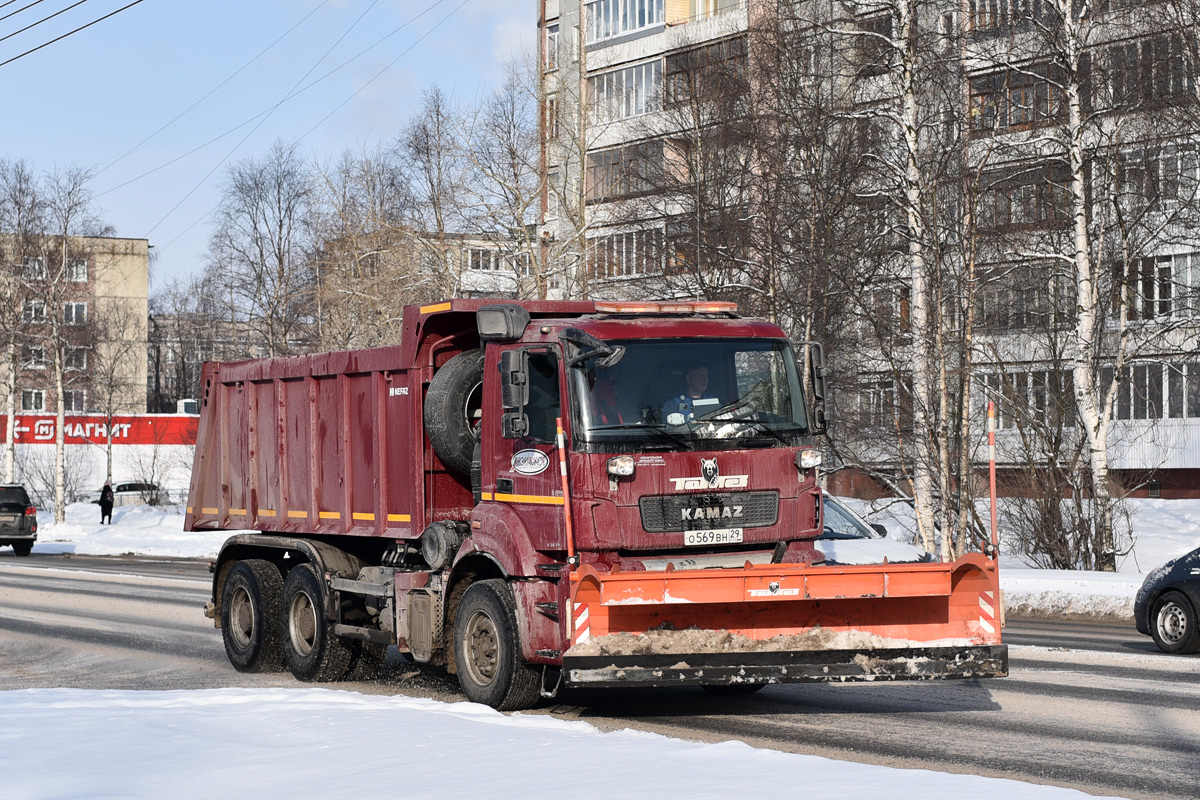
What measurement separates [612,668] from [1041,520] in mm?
17858

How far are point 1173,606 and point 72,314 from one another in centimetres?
6083

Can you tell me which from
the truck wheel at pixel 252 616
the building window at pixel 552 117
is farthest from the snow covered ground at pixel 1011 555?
the building window at pixel 552 117

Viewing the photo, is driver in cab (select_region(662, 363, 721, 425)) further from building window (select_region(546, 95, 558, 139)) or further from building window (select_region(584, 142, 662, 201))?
building window (select_region(546, 95, 558, 139))

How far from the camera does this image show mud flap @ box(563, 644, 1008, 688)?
9547 millimetres

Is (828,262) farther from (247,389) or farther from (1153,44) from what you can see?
(247,389)

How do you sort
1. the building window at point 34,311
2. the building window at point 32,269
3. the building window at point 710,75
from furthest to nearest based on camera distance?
the building window at point 34,311
the building window at point 32,269
the building window at point 710,75

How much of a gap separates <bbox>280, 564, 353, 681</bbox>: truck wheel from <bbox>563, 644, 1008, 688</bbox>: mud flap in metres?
3.87

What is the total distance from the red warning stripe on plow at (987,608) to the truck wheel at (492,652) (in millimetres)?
2995

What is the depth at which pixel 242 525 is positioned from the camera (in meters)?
14.7

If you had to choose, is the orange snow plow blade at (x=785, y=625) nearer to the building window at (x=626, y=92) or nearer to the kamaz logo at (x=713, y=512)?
the kamaz logo at (x=713, y=512)

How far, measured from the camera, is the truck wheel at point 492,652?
10.2 m

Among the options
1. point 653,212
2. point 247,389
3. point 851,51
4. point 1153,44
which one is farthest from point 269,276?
point 247,389

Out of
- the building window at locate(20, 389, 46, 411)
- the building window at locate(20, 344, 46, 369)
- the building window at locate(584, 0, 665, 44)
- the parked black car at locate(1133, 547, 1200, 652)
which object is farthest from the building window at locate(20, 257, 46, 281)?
the parked black car at locate(1133, 547, 1200, 652)

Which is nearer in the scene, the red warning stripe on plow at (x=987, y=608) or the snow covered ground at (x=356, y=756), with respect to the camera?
the snow covered ground at (x=356, y=756)
